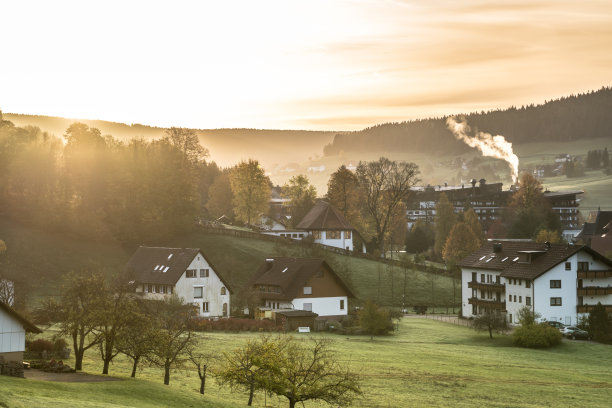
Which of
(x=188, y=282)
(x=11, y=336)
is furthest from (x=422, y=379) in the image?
(x=188, y=282)

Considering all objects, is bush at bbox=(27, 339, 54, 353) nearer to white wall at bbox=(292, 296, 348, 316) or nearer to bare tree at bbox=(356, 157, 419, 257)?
white wall at bbox=(292, 296, 348, 316)

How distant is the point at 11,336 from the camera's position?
43906mm

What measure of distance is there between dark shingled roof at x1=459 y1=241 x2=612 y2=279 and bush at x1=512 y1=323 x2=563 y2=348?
12840 mm

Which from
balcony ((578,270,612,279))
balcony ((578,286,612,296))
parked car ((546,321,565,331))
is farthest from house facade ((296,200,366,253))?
parked car ((546,321,565,331))

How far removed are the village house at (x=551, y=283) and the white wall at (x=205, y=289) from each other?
2778cm

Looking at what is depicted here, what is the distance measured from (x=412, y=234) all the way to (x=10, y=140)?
6872cm

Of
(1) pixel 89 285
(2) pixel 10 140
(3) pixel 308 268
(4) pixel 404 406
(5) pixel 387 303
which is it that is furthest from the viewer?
(2) pixel 10 140

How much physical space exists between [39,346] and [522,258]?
55303mm

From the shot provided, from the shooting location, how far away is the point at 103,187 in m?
117

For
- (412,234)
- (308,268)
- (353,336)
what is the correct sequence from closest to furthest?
(353,336)
(308,268)
(412,234)

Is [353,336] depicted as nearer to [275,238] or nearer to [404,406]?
[404,406]

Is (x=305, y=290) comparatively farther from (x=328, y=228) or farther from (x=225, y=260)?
(x=328, y=228)

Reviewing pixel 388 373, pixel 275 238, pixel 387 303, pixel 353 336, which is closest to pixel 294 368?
pixel 388 373

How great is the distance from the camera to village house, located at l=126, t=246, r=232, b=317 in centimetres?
8788
